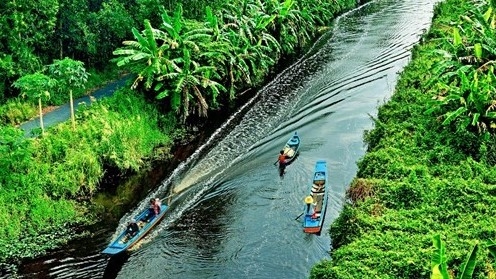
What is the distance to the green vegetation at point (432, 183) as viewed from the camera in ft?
56.1

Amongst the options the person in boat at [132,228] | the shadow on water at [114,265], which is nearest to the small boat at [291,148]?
the person in boat at [132,228]

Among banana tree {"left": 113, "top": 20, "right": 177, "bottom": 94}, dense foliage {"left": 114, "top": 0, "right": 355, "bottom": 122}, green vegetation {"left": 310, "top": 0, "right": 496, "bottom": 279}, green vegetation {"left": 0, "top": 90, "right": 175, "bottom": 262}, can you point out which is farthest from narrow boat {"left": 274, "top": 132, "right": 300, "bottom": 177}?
banana tree {"left": 113, "top": 20, "right": 177, "bottom": 94}

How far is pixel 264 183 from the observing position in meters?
27.0

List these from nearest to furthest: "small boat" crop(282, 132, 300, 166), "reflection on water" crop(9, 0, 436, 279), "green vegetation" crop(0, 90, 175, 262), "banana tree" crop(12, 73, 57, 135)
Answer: "reflection on water" crop(9, 0, 436, 279)
"green vegetation" crop(0, 90, 175, 262)
"banana tree" crop(12, 73, 57, 135)
"small boat" crop(282, 132, 300, 166)

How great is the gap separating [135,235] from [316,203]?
7.82m

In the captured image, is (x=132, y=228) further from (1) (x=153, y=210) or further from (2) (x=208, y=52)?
(2) (x=208, y=52)

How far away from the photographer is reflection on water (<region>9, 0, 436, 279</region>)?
2167cm

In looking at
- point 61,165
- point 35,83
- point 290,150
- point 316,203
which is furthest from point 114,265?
point 290,150

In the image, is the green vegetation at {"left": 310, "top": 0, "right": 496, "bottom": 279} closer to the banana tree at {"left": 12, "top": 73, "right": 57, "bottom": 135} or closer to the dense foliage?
the dense foliage

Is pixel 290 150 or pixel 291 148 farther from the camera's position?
pixel 291 148

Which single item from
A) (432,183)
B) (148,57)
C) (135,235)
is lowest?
(135,235)

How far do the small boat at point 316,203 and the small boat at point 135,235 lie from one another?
647 cm

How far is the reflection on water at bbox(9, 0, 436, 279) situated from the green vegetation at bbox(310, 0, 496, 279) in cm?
240

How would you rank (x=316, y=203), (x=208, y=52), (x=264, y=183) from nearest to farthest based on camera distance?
(x=316, y=203) → (x=264, y=183) → (x=208, y=52)
